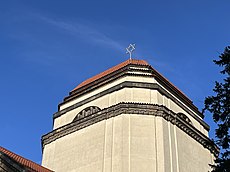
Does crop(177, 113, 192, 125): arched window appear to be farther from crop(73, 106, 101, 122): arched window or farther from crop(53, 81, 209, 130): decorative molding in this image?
crop(73, 106, 101, 122): arched window

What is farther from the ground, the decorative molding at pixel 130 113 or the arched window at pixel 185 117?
the arched window at pixel 185 117

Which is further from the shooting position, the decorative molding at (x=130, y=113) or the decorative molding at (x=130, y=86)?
the decorative molding at (x=130, y=86)

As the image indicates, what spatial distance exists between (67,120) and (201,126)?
26.3ft

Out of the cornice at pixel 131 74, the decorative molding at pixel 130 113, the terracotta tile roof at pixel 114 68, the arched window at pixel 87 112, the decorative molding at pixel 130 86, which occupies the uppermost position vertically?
the terracotta tile roof at pixel 114 68

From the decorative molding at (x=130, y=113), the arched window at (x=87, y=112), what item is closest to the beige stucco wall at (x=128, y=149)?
the decorative molding at (x=130, y=113)

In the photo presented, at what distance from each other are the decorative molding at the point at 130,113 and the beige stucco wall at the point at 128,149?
0.24m

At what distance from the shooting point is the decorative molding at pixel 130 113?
850 inches

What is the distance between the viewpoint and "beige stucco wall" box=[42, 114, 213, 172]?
65.2ft

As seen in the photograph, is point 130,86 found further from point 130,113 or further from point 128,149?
point 128,149

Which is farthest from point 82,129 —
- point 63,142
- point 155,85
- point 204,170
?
point 204,170

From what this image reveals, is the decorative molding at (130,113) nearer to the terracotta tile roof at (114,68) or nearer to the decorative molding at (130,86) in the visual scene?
the decorative molding at (130,86)

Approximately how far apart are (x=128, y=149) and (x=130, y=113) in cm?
220

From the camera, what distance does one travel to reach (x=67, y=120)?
24391mm

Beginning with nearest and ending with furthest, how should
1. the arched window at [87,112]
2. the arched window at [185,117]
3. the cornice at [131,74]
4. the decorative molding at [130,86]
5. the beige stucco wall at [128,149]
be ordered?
the beige stucco wall at [128,149] → the decorative molding at [130,86] → the arched window at [87,112] → the cornice at [131,74] → the arched window at [185,117]
